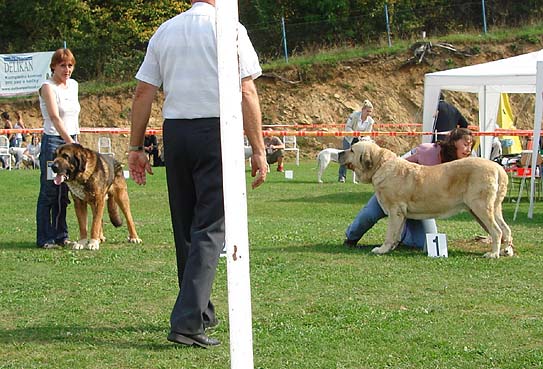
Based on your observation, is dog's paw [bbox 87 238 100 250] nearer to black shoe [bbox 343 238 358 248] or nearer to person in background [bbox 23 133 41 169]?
black shoe [bbox 343 238 358 248]

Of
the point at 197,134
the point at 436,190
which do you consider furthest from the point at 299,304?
the point at 436,190

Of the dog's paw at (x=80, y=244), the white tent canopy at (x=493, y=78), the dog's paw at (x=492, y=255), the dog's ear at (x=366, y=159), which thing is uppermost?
the white tent canopy at (x=493, y=78)

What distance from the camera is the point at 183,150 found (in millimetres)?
4957

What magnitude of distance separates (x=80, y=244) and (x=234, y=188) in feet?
21.3

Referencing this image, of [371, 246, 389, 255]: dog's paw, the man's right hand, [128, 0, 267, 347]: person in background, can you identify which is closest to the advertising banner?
[371, 246, 389, 255]: dog's paw

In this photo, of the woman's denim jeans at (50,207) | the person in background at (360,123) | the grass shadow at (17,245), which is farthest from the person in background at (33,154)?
the woman's denim jeans at (50,207)

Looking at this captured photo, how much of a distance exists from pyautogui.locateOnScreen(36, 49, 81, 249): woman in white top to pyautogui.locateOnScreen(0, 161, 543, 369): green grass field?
273 mm

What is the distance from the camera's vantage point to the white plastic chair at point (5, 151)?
27109 mm

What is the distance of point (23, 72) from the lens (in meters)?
31.3

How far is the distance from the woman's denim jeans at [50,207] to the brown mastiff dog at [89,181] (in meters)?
0.15

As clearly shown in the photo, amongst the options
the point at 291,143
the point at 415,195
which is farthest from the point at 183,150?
the point at 291,143

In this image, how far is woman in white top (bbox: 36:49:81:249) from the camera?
8.66m

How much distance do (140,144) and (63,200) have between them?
406 centimetres

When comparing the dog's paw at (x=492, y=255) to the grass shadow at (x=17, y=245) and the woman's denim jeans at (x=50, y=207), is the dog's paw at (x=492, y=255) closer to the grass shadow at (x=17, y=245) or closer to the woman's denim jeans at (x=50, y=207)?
the woman's denim jeans at (x=50, y=207)
